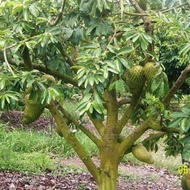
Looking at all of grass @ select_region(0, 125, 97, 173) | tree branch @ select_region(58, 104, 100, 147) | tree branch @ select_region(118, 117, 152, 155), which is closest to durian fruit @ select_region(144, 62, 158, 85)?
tree branch @ select_region(118, 117, 152, 155)

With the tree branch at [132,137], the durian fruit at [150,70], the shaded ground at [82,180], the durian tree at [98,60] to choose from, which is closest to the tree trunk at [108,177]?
the durian tree at [98,60]

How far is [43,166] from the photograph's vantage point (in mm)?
3992

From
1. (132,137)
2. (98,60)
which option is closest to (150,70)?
(98,60)

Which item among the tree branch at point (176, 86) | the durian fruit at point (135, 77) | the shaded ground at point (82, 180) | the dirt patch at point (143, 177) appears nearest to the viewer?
the durian fruit at point (135, 77)

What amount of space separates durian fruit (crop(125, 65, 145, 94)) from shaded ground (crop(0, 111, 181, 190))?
5.62 ft

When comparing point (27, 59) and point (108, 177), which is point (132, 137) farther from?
point (27, 59)

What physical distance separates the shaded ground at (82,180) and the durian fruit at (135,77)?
1.71 meters

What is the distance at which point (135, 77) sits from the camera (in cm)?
169

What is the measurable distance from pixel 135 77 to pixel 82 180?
2.16 meters

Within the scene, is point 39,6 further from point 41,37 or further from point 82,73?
point 82,73

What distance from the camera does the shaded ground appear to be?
329cm

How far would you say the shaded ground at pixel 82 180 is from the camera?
3285mm

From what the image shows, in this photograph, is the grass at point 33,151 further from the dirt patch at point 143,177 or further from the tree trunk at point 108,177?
the tree trunk at point 108,177

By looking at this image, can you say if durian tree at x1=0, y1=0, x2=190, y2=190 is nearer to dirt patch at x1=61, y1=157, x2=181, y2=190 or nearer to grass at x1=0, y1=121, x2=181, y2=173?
dirt patch at x1=61, y1=157, x2=181, y2=190
